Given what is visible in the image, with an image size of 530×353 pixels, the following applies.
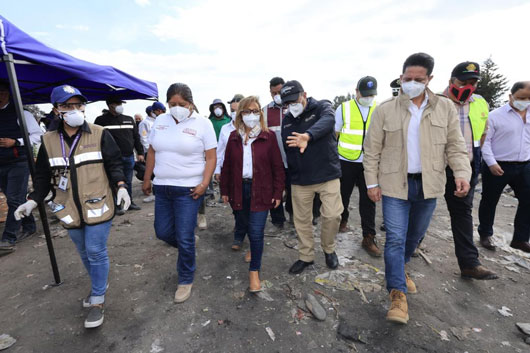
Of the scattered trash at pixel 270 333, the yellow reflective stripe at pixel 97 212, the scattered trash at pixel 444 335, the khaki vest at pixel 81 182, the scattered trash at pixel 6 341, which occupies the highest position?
the khaki vest at pixel 81 182

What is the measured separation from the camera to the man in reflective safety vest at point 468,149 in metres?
2.71

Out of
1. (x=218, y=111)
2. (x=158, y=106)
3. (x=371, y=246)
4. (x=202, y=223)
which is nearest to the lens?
(x=371, y=246)

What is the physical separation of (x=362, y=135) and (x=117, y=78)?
149 inches

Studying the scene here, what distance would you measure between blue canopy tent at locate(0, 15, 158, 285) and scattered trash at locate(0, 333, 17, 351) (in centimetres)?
75

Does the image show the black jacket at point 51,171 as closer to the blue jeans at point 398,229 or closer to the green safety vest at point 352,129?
the blue jeans at point 398,229

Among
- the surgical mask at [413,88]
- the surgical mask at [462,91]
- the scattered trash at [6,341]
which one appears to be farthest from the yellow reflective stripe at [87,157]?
the surgical mask at [462,91]

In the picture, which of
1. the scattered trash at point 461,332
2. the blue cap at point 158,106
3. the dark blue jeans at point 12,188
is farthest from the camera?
the blue cap at point 158,106

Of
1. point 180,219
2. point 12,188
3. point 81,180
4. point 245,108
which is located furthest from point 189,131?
point 12,188

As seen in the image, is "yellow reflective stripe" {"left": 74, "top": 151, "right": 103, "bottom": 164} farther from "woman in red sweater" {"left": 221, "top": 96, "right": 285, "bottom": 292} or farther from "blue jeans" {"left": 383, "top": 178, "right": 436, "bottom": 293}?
"blue jeans" {"left": 383, "top": 178, "right": 436, "bottom": 293}

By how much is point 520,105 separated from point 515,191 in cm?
119

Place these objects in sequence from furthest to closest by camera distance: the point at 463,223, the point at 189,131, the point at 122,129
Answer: the point at 122,129
the point at 463,223
the point at 189,131

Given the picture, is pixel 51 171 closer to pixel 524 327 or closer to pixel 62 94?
pixel 62 94

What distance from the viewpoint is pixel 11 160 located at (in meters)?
3.57

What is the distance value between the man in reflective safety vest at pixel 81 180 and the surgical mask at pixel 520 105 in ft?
15.6
